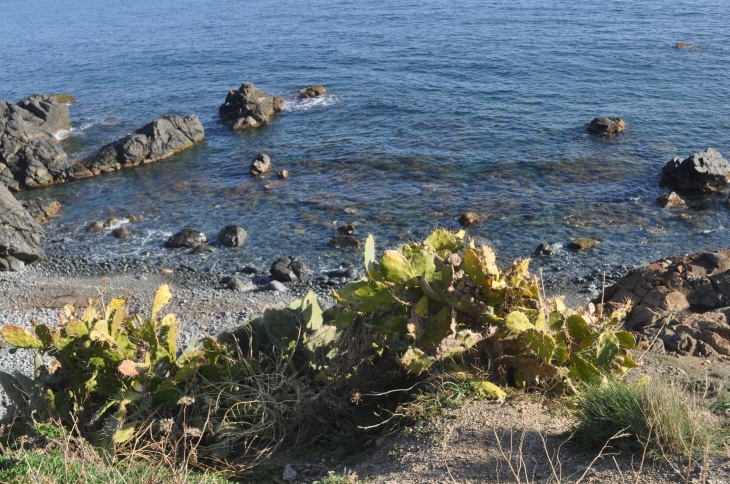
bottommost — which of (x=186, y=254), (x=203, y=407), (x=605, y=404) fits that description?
(x=186, y=254)

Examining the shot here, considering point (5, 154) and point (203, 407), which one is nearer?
point (203, 407)

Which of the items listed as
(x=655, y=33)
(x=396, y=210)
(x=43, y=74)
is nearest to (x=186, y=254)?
(x=396, y=210)

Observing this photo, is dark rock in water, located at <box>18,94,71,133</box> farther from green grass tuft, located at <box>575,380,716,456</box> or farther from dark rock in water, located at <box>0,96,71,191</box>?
green grass tuft, located at <box>575,380,716,456</box>

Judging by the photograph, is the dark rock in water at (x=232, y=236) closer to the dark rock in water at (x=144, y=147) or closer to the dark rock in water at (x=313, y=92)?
the dark rock in water at (x=144, y=147)

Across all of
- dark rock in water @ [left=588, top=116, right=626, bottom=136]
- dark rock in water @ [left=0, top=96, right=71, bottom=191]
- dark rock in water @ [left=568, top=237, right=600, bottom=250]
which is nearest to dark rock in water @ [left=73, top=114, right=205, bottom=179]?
dark rock in water @ [left=0, top=96, right=71, bottom=191]

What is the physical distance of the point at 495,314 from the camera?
764cm

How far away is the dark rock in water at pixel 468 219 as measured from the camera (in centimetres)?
2327

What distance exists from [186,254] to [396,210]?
7.65m

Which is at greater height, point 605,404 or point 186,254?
point 605,404

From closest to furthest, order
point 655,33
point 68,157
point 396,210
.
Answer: point 396,210 → point 68,157 → point 655,33

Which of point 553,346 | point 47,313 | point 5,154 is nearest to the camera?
point 553,346

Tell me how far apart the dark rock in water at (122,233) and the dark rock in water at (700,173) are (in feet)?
66.2

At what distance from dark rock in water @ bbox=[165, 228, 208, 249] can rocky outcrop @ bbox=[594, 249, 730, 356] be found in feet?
44.6

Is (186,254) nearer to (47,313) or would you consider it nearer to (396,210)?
(47,313)
